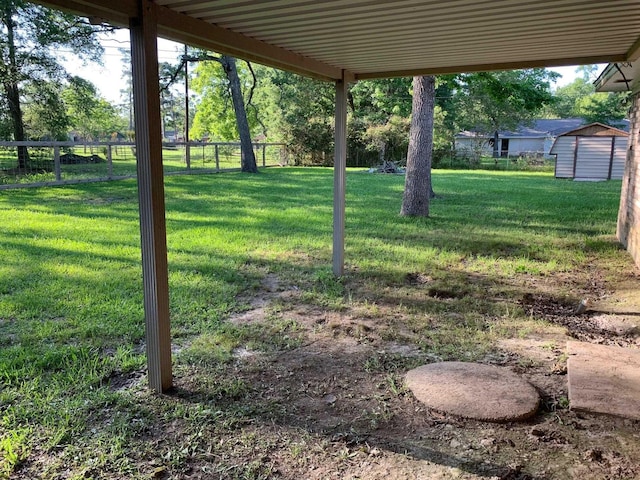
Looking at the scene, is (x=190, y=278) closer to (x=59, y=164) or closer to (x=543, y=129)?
(x=59, y=164)

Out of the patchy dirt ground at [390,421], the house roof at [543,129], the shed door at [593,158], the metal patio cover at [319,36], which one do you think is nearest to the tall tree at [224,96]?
the shed door at [593,158]

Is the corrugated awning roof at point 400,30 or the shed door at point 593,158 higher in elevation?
the corrugated awning roof at point 400,30

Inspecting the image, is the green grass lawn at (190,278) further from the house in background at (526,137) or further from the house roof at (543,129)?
the house roof at (543,129)

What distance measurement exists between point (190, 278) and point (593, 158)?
1817cm

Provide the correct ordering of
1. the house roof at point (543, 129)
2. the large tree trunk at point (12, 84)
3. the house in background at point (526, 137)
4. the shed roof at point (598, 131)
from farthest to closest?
the house roof at point (543, 129) < the house in background at point (526, 137) < the shed roof at point (598, 131) < the large tree trunk at point (12, 84)

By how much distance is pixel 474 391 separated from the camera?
287 cm

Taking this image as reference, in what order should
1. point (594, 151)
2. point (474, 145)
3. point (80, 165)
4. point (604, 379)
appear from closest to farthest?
point (604, 379) < point (80, 165) < point (594, 151) < point (474, 145)

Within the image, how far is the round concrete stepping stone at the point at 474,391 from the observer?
104 inches

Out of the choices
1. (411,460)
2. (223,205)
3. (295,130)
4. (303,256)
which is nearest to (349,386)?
(411,460)

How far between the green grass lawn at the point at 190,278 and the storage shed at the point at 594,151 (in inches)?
316

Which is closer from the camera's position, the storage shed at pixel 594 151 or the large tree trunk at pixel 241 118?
the storage shed at pixel 594 151

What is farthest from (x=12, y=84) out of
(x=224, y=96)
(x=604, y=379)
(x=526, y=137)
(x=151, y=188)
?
(x=526, y=137)

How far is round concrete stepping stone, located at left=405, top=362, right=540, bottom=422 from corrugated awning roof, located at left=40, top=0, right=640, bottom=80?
233 centimetres

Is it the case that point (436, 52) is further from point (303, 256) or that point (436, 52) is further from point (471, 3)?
point (303, 256)
